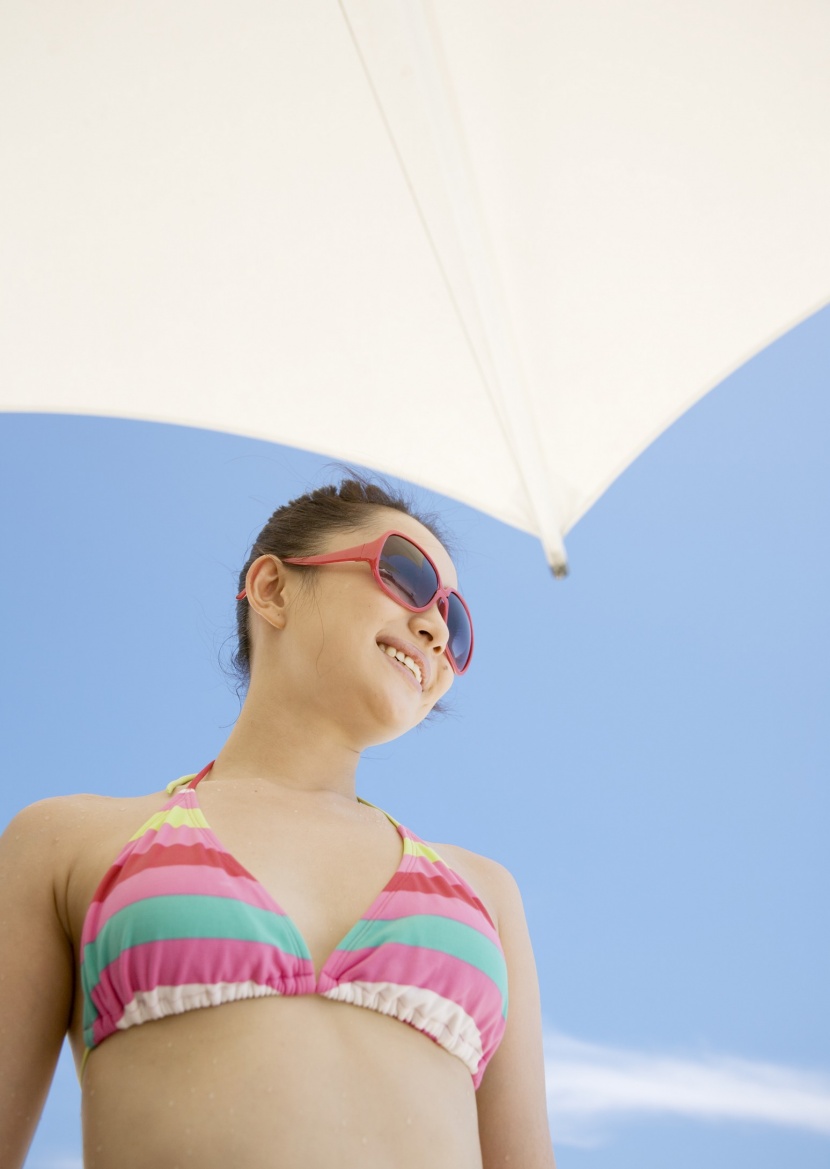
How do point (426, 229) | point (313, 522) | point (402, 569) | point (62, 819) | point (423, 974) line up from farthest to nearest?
point (426, 229), point (313, 522), point (402, 569), point (62, 819), point (423, 974)

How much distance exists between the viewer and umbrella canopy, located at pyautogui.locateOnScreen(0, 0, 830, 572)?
9.12 feet

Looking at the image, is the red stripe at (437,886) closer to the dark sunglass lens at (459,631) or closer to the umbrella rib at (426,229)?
the dark sunglass lens at (459,631)

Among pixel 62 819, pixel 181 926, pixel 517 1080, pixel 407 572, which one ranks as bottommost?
pixel 517 1080

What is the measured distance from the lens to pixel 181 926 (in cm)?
112

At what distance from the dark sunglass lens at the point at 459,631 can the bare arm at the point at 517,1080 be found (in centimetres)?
39

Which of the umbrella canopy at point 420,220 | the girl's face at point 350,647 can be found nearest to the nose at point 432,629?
the girl's face at point 350,647

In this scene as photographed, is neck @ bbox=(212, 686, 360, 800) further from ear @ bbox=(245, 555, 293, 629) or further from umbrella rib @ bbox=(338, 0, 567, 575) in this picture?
umbrella rib @ bbox=(338, 0, 567, 575)

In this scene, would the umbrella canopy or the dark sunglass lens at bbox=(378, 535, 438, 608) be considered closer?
the dark sunglass lens at bbox=(378, 535, 438, 608)

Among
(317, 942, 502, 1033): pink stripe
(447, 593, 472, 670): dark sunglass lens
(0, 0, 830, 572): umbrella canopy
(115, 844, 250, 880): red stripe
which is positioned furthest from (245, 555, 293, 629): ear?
(0, 0, 830, 572): umbrella canopy

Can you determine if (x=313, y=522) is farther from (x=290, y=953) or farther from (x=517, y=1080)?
(x=517, y=1080)

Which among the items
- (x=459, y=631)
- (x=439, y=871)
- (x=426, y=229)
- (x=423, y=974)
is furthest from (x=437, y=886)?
(x=426, y=229)

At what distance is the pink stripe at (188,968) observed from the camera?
1105 millimetres

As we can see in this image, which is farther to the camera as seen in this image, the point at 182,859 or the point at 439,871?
the point at 439,871

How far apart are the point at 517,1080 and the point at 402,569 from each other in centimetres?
74
